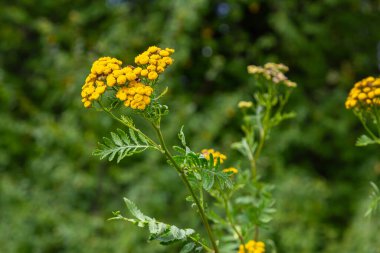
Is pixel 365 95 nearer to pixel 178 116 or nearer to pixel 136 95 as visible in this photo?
pixel 136 95

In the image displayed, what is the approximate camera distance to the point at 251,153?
1910 millimetres

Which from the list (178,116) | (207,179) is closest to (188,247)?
(207,179)

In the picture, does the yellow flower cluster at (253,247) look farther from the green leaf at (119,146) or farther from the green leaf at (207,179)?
the green leaf at (119,146)

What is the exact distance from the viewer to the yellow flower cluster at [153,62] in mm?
1358

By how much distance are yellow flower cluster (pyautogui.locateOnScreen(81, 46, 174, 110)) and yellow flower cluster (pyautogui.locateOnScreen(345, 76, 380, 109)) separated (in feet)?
2.25

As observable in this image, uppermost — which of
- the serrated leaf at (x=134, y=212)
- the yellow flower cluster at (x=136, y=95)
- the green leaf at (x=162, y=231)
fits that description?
the yellow flower cluster at (x=136, y=95)

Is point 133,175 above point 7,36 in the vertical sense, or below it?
below

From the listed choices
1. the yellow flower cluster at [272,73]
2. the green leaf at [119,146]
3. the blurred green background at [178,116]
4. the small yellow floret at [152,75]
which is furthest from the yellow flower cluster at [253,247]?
the blurred green background at [178,116]

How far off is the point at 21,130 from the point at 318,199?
8.92 feet

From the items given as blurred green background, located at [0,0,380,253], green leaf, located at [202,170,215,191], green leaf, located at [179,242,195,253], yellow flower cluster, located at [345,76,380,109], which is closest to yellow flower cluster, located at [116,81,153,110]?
green leaf, located at [202,170,215,191]

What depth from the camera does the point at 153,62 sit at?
1.40 metres

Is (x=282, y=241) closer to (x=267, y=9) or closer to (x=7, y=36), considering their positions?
(x=267, y=9)

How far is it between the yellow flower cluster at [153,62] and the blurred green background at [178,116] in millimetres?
2845

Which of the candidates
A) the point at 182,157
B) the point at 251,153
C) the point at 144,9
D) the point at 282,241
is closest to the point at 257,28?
the point at 144,9
